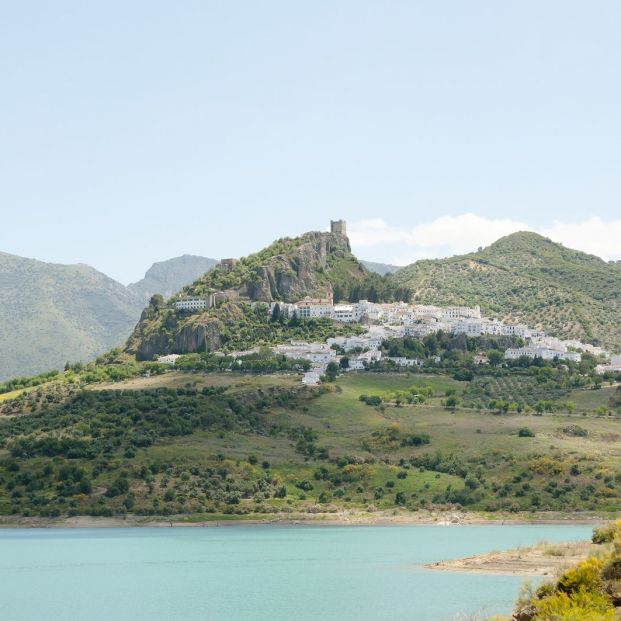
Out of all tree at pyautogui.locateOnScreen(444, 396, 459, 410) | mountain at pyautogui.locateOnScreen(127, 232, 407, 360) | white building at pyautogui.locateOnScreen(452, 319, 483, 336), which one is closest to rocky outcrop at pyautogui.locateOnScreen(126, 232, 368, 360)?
mountain at pyautogui.locateOnScreen(127, 232, 407, 360)

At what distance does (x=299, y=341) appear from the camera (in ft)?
561

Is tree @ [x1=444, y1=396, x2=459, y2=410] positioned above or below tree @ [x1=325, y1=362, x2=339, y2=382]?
below

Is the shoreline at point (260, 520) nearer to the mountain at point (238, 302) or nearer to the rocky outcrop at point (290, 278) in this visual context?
the mountain at point (238, 302)

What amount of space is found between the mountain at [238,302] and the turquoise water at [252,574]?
233 feet

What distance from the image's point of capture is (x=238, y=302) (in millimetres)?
182125

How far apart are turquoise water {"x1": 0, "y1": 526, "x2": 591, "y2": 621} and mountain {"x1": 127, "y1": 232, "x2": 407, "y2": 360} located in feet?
233

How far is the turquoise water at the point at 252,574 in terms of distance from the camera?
52844 mm

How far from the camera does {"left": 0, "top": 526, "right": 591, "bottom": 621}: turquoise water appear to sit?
52844 mm

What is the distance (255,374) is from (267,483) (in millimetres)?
43740

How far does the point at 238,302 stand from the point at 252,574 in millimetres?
115394

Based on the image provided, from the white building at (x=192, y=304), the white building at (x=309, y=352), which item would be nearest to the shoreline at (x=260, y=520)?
the white building at (x=309, y=352)

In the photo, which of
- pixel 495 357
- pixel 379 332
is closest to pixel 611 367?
pixel 495 357

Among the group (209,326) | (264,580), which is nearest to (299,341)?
(209,326)

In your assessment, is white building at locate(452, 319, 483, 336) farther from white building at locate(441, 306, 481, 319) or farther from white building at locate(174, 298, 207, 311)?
white building at locate(174, 298, 207, 311)
